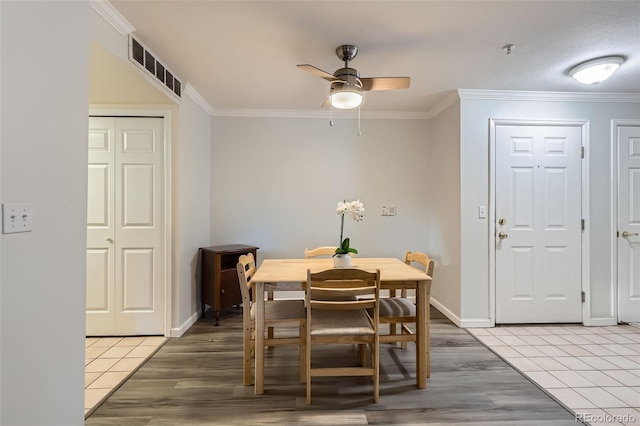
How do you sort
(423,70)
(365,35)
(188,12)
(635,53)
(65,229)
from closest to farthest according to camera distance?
(65,229)
(188,12)
(365,35)
(635,53)
(423,70)

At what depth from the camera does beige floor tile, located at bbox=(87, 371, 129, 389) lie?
2023 mm

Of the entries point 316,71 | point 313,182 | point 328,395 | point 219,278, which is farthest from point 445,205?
point 219,278

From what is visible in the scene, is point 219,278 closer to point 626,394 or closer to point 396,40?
point 396,40

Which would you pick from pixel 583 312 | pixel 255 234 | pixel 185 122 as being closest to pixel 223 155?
pixel 185 122

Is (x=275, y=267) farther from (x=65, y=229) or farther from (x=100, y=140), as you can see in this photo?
(x=100, y=140)

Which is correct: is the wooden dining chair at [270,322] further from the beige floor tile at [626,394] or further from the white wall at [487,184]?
the beige floor tile at [626,394]

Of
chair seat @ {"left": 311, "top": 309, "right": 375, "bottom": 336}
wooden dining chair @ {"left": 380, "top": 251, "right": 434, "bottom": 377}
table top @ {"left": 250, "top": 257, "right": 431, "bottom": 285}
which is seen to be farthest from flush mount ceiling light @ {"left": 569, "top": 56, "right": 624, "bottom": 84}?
chair seat @ {"left": 311, "top": 309, "right": 375, "bottom": 336}

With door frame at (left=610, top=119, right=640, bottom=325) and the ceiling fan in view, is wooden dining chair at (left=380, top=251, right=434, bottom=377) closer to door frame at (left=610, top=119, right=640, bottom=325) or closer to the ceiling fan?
the ceiling fan

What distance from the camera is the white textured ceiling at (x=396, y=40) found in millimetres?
1772

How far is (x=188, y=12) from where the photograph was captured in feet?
5.90

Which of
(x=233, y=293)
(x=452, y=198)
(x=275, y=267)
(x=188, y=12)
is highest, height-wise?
(x=188, y=12)

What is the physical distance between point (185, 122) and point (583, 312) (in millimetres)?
4530

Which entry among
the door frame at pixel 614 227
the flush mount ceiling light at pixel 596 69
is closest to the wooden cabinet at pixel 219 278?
the flush mount ceiling light at pixel 596 69

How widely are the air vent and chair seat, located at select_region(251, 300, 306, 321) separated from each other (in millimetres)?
1932
